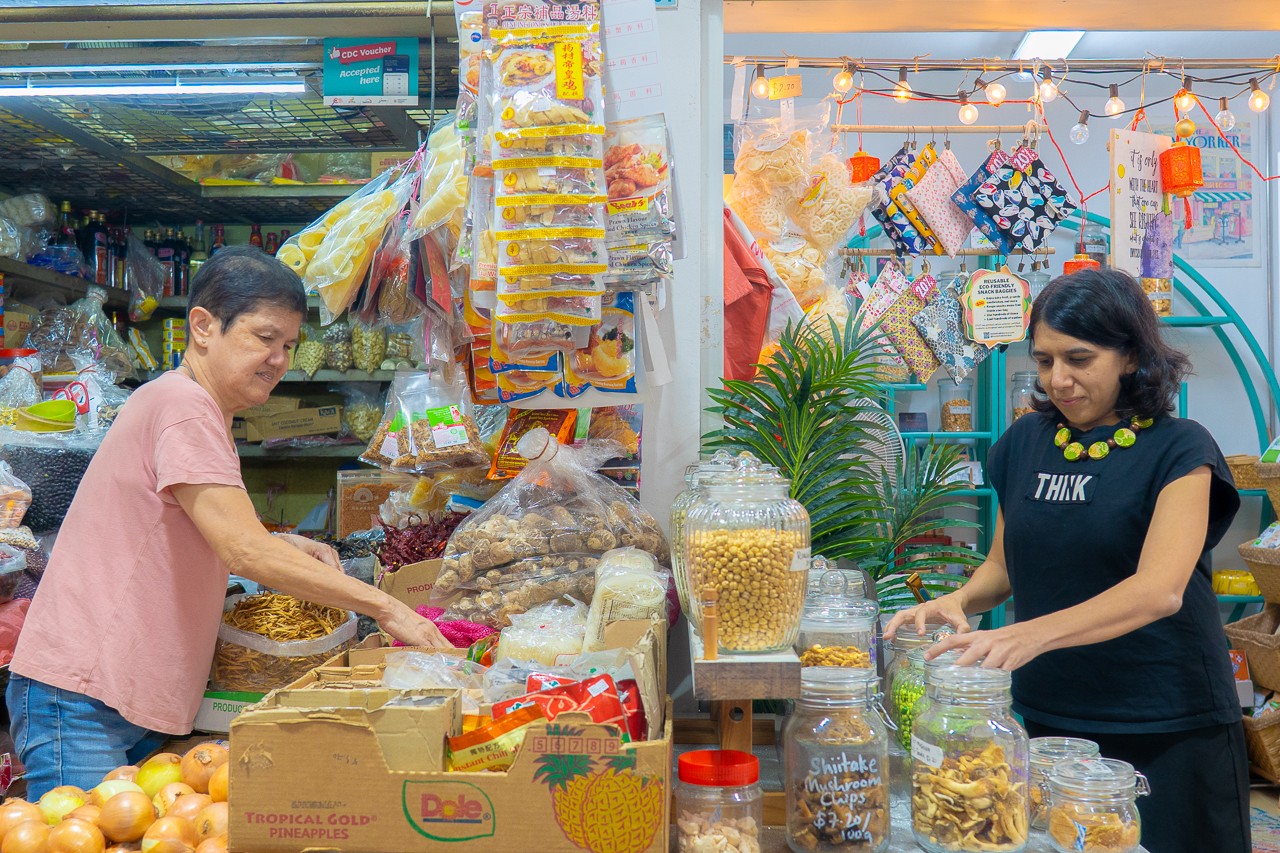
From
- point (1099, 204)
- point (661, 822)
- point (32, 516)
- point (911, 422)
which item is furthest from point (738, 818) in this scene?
point (1099, 204)

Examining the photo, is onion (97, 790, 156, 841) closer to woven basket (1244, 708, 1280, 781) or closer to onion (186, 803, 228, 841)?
onion (186, 803, 228, 841)

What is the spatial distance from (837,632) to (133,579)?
1337mm

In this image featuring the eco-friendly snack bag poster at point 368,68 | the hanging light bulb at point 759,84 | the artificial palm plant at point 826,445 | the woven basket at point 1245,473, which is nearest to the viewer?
the artificial palm plant at point 826,445

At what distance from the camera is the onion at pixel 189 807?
150 cm

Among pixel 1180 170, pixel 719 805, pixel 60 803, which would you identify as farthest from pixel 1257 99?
pixel 60 803

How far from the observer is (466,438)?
2.53 metres

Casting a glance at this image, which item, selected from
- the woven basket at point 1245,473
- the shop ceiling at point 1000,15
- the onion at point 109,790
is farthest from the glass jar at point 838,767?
the woven basket at point 1245,473

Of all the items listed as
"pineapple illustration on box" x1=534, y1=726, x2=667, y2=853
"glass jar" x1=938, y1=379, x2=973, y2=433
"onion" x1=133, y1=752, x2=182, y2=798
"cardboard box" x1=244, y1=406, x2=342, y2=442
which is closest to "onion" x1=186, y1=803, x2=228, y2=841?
"onion" x1=133, y1=752, x2=182, y2=798

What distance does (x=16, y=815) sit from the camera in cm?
153

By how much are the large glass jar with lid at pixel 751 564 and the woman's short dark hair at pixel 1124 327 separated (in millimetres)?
885

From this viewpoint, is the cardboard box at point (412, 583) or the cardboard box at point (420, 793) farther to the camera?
the cardboard box at point (412, 583)

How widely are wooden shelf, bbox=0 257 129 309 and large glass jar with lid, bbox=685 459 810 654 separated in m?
3.21

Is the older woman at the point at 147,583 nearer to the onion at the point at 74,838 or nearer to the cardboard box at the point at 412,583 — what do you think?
the cardboard box at the point at 412,583

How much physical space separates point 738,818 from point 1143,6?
3.42 meters
